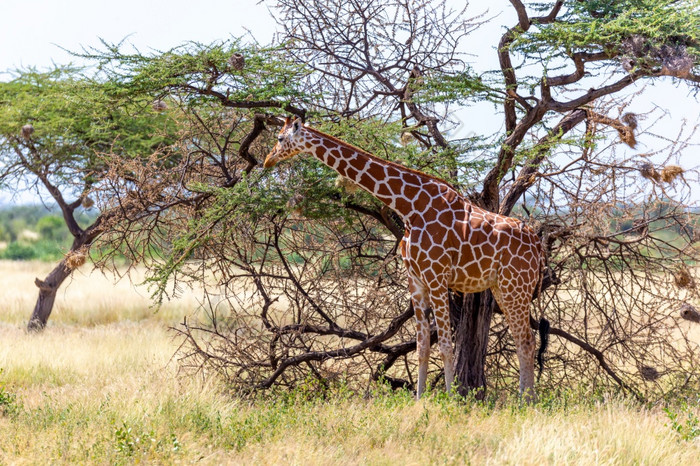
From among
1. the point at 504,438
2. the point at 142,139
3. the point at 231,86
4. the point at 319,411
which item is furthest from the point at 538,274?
the point at 142,139

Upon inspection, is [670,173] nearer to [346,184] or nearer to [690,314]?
[690,314]

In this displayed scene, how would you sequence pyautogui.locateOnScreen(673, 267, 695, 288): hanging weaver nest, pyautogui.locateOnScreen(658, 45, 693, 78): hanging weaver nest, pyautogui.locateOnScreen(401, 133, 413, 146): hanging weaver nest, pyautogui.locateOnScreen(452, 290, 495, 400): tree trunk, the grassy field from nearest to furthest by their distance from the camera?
the grassy field
pyautogui.locateOnScreen(658, 45, 693, 78): hanging weaver nest
pyautogui.locateOnScreen(673, 267, 695, 288): hanging weaver nest
pyautogui.locateOnScreen(452, 290, 495, 400): tree trunk
pyautogui.locateOnScreen(401, 133, 413, 146): hanging weaver nest

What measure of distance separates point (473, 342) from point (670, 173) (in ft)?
9.00

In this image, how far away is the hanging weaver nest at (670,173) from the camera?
7.40m

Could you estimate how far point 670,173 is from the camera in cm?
745

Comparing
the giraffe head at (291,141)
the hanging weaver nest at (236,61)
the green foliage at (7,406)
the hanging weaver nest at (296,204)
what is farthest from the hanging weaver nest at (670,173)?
the green foliage at (7,406)

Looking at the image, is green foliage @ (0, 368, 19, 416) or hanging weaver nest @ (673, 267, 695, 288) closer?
green foliage @ (0, 368, 19, 416)

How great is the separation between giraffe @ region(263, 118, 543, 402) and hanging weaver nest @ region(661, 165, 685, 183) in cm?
135

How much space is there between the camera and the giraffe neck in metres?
7.72

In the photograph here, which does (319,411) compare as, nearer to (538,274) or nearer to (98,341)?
(538,274)

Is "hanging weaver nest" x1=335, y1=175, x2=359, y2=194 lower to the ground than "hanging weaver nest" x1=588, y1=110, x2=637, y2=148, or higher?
lower

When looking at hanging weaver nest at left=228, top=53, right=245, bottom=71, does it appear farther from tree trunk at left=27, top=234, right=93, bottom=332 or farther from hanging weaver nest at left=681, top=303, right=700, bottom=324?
tree trunk at left=27, top=234, right=93, bottom=332

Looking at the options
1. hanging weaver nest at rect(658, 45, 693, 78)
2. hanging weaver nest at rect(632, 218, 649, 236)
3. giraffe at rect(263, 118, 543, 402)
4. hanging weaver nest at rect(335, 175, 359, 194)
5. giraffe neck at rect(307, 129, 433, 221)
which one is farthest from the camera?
hanging weaver nest at rect(632, 218, 649, 236)

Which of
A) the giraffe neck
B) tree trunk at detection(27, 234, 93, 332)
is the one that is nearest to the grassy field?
the giraffe neck
